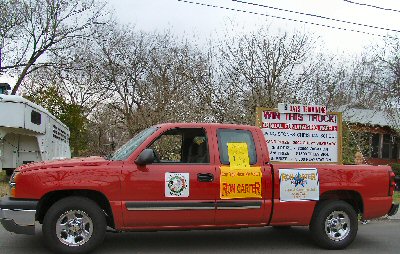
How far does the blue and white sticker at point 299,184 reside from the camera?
22.4ft

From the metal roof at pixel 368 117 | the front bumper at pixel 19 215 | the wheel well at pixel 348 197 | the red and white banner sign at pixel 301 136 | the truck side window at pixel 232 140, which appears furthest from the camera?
the metal roof at pixel 368 117

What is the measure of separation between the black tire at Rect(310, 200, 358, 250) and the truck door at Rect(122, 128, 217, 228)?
1665 millimetres

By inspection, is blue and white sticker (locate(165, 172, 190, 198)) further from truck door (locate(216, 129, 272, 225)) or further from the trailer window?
the trailer window

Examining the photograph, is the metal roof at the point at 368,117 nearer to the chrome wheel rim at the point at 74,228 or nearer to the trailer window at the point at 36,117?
the trailer window at the point at 36,117

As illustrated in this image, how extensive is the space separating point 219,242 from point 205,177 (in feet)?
4.68

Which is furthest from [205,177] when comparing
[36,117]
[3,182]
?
[3,182]

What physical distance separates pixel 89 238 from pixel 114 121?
93.6 feet

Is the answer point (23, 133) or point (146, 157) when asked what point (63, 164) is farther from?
point (23, 133)

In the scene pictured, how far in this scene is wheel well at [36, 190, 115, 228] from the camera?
621cm

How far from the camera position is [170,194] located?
632 centimetres

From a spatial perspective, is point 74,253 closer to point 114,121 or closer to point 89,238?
point 89,238

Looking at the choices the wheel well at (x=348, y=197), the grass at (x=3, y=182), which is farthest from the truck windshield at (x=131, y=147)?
the grass at (x=3, y=182)

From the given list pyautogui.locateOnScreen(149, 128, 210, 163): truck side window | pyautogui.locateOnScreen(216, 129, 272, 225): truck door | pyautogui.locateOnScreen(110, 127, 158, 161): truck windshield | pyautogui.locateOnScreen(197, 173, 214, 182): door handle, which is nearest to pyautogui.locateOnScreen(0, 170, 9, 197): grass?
pyautogui.locateOnScreen(110, 127, 158, 161): truck windshield

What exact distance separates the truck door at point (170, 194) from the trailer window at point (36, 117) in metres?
7.67
